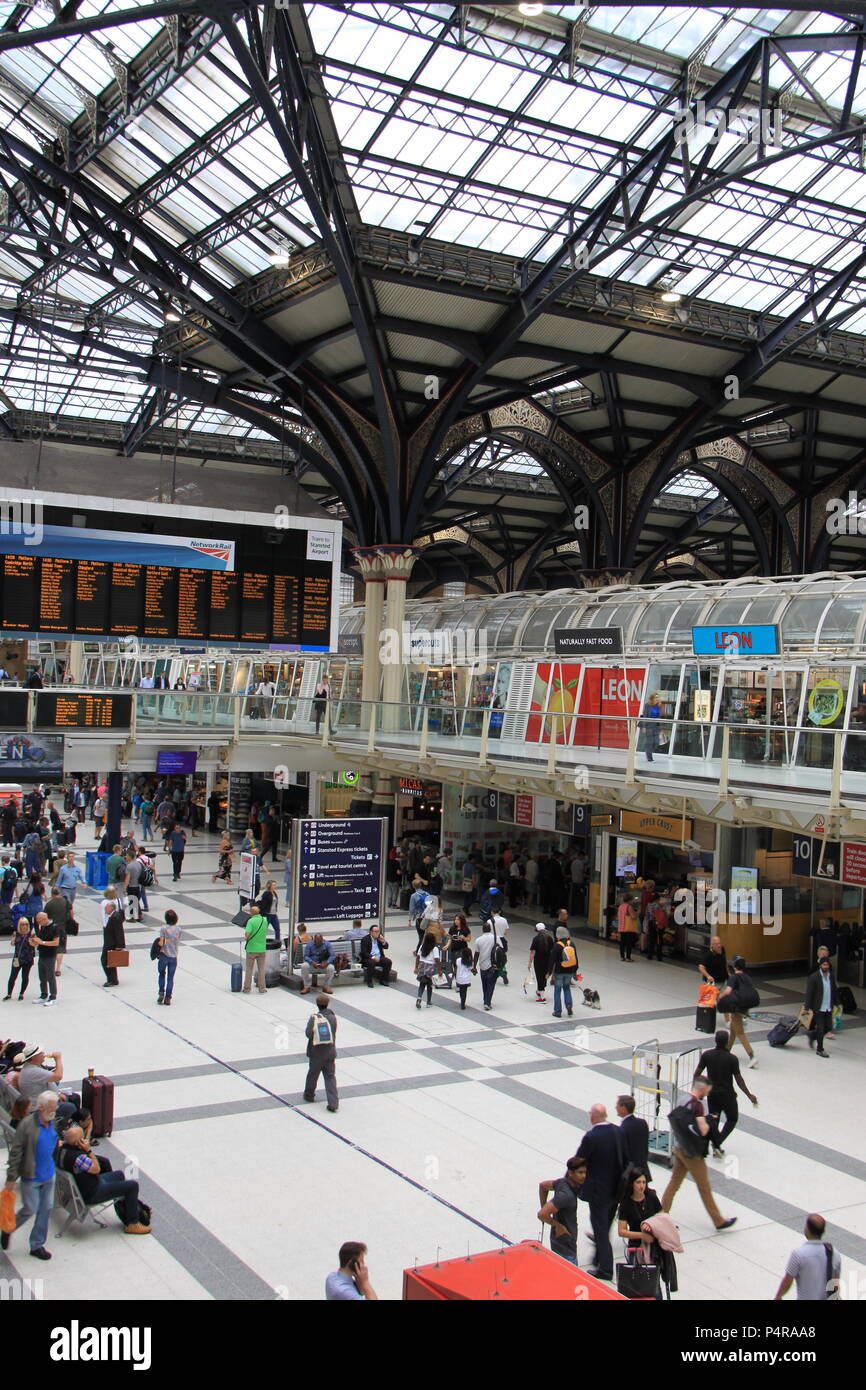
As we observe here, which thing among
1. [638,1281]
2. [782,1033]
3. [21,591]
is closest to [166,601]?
[21,591]

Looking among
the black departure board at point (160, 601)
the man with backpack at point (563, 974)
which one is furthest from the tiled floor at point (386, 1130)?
the black departure board at point (160, 601)

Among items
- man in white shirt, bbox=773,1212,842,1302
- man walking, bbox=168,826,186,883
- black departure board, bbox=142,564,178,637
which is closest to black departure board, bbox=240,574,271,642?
black departure board, bbox=142,564,178,637

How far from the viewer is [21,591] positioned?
24.4 m

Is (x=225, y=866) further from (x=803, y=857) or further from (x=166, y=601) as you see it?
(x=803, y=857)

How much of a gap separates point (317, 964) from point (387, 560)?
18583 mm

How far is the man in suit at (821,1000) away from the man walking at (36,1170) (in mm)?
10820

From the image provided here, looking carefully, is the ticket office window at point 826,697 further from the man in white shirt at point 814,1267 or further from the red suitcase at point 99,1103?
the red suitcase at point 99,1103

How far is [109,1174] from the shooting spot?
395 inches

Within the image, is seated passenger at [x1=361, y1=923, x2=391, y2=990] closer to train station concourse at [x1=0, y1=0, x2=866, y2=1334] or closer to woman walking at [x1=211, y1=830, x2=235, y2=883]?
train station concourse at [x1=0, y1=0, x2=866, y2=1334]

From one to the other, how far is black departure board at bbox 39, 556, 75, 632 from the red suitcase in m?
14.4

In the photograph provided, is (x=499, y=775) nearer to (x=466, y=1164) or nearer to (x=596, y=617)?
(x=596, y=617)

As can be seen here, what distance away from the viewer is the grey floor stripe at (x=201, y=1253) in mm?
8898

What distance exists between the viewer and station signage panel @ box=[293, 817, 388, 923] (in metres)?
20.5

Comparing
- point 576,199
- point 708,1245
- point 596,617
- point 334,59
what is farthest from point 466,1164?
point 576,199
